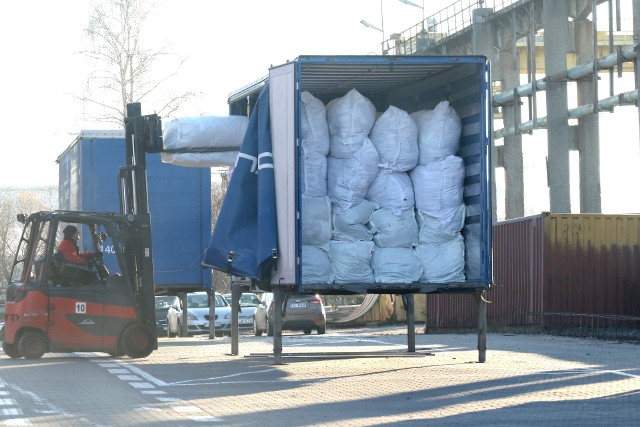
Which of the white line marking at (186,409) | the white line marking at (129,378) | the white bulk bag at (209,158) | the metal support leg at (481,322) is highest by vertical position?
the white bulk bag at (209,158)

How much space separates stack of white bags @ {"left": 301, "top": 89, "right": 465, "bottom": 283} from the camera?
1678 centimetres

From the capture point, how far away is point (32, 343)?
19.0 metres

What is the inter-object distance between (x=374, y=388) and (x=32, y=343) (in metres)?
6.91

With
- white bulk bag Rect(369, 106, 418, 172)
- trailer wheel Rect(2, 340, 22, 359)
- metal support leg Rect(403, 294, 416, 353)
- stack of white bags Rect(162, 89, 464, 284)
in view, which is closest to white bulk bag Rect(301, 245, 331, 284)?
stack of white bags Rect(162, 89, 464, 284)

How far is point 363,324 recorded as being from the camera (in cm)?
4369

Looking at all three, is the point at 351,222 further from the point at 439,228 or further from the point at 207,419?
the point at 207,419

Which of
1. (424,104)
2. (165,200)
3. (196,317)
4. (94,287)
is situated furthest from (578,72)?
(94,287)

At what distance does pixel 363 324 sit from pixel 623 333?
18219 millimetres

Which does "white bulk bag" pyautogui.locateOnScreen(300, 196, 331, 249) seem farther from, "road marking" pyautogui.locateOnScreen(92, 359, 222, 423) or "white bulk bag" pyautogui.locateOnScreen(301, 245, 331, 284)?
"road marking" pyautogui.locateOnScreen(92, 359, 222, 423)

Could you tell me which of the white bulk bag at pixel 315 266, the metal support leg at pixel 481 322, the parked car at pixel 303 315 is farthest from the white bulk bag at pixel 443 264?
the parked car at pixel 303 315

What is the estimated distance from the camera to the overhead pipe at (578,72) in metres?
35.8

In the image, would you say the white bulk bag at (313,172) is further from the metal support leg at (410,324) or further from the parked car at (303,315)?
the parked car at (303,315)

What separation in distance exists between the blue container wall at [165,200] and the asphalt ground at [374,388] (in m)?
5.59

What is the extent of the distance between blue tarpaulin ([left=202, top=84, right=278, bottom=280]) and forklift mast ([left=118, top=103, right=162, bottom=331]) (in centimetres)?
274
